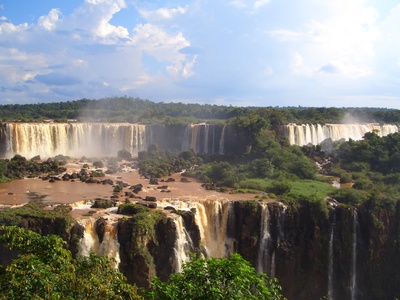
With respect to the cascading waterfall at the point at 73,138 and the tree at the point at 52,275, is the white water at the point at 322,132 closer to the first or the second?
the cascading waterfall at the point at 73,138

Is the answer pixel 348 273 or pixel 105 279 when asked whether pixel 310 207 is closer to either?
pixel 348 273

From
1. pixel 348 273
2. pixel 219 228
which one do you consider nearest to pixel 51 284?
pixel 219 228

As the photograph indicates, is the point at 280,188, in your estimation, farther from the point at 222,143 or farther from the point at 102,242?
the point at 222,143

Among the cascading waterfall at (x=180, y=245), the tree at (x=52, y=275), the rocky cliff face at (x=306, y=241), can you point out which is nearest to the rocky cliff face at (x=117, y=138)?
the rocky cliff face at (x=306, y=241)

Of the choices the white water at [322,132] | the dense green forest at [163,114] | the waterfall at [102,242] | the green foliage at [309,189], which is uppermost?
the dense green forest at [163,114]

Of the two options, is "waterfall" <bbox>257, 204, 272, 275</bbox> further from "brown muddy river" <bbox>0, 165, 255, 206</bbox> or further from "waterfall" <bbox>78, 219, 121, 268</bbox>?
"waterfall" <bbox>78, 219, 121, 268</bbox>

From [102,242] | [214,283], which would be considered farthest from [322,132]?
[214,283]

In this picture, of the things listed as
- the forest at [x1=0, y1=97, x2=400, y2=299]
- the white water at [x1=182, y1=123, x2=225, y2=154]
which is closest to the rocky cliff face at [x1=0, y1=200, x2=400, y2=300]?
the forest at [x1=0, y1=97, x2=400, y2=299]
